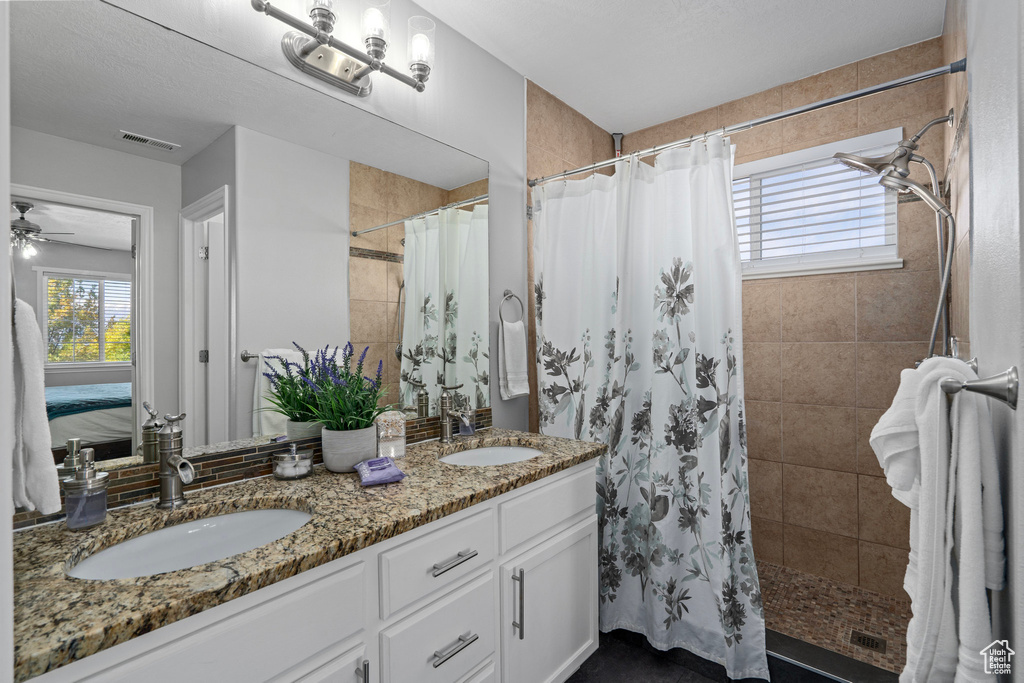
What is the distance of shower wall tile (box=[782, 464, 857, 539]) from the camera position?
2395 millimetres

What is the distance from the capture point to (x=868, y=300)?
2.32 meters

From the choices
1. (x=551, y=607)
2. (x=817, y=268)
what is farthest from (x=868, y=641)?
(x=817, y=268)

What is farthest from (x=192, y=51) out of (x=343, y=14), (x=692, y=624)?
(x=692, y=624)

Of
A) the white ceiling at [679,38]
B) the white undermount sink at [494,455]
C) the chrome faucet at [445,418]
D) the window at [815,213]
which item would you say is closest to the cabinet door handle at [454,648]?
the white undermount sink at [494,455]

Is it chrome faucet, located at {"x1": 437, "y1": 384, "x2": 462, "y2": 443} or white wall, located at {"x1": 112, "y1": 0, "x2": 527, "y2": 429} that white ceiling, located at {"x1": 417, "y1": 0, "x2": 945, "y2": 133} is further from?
chrome faucet, located at {"x1": 437, "y1": 384, "x2": 462, "y2": 443}

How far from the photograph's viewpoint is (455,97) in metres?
2.11

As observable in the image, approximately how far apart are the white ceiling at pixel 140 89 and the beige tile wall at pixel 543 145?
1.04 metres

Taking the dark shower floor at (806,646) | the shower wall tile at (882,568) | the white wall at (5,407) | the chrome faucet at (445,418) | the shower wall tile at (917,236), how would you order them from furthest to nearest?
the shower wall tile at (882,568) < the shower wall tile at (917,236) < the chrome faucet at (445,418) < the dark shower floor at (806,646) < the white wall at (5,407)

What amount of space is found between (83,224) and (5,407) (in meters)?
0.80

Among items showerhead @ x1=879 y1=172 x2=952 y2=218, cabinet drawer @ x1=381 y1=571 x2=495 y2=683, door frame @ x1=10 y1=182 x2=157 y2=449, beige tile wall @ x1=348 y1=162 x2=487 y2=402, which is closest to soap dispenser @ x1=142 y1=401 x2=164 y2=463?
door frame @ x1=10 y1=182 x2=157 y2=449

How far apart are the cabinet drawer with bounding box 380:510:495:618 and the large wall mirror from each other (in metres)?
0.63

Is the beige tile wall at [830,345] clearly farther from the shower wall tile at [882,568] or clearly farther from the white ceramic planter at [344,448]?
the white ceramic planter at [344,448]

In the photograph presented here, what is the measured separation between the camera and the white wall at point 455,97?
4.58ft

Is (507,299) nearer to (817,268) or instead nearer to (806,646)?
(817,268)
